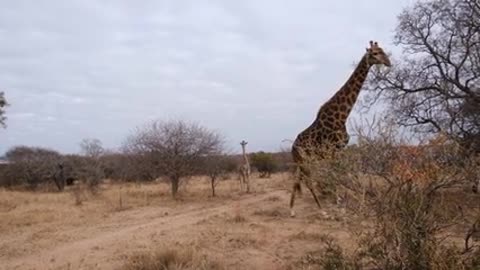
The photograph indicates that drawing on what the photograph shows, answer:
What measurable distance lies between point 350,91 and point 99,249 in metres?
6.70

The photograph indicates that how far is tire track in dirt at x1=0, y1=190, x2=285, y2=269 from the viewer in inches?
344

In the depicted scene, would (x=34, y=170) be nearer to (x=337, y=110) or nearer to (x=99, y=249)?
(x=337, y=110)

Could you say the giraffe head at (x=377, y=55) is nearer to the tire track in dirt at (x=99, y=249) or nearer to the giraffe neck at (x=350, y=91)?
the giraffe neck at (x=350, y=91)

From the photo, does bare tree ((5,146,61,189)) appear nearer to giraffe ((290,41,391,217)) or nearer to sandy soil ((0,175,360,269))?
sandy soil ((0,175,360,269))

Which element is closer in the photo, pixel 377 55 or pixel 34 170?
pixel 377 55

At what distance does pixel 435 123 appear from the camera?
16.3m

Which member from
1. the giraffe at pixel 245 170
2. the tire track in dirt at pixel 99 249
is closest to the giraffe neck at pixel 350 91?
the tire track in dirt at pixel 99 249

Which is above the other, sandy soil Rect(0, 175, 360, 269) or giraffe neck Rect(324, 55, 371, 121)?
Result: giraffe neck Rect(324, 55, 371, 121)

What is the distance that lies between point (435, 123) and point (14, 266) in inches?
468

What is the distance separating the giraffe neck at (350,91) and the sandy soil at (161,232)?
2.44 meters

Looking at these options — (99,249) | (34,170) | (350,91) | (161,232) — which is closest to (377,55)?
(350,91)

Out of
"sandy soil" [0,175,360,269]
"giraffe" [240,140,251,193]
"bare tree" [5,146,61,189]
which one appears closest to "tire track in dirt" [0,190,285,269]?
"sandy soil" [0,175,360,269]

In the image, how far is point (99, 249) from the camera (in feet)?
32.3

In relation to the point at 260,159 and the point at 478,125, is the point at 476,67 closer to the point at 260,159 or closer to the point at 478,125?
the point at 478,125
